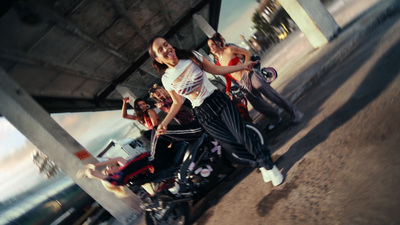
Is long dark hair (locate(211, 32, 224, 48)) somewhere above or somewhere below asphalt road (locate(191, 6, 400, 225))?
above

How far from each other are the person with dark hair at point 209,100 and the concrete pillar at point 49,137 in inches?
103

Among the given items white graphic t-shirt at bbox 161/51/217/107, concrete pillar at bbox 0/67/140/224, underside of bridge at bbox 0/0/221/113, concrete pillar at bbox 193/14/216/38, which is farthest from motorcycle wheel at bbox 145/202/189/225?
concrete pillar at bbox 193/14/216/38

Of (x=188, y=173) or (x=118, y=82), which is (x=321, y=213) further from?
(x=118, y=82)

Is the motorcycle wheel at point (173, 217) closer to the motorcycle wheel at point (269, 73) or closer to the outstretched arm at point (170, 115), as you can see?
the outstretched arm at point (170, 115)

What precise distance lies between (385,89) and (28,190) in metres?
12.7

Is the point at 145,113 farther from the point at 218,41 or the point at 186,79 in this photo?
the point at 186,79

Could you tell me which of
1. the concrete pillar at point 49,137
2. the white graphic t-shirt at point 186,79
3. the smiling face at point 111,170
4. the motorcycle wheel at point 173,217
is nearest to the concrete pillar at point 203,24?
the concrete pillar at point 49,137

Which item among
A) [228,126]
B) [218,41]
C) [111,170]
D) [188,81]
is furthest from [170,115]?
[218,41]

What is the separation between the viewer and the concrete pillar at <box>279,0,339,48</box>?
693cm

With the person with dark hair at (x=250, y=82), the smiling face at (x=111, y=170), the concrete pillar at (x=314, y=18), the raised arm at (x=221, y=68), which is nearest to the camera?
the raised arm at (x=221, y=68)

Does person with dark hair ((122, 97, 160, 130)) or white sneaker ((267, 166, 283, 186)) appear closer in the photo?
white sneaker ((267, 166, 283, 186))

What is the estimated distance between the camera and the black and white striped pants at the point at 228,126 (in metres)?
2.26

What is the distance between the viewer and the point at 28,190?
9.32m

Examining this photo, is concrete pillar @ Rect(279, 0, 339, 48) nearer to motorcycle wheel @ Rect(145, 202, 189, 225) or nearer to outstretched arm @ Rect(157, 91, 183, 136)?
outstretched arm @ Rect(157, 91, 183, 136)
